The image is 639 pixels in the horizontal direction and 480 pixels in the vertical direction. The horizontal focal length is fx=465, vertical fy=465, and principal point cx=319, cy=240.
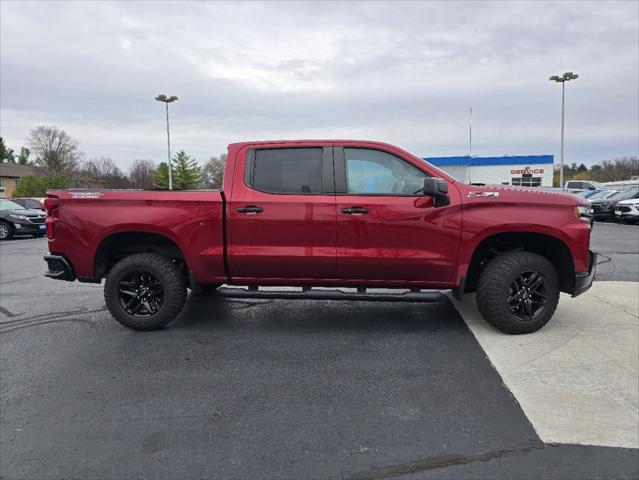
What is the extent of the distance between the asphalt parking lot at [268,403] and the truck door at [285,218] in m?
0.70

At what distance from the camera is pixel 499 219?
438cm

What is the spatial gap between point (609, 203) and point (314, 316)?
22.0 m

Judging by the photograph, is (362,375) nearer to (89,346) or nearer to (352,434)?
(352,434)

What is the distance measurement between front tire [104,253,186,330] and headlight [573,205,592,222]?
3922 mm

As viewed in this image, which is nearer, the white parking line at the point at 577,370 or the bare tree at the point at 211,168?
the white parking line at the point at 577,370

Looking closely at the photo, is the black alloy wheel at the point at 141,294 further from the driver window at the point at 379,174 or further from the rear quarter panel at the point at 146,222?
the driver window at the point at 379,174

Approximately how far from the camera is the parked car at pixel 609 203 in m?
21.8

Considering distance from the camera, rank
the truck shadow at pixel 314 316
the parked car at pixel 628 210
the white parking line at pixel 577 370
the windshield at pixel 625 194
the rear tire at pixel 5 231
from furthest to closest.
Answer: the windshield at pixel 625 194 < the parked car at pixel 628 210 < the rear tire at pixel 5 231 < the truck shadow at pixel 314 316 < the white parking line at pixel 577 370

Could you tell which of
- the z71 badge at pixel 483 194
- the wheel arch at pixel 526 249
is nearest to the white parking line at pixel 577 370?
the wheel arch at pixel 526 249

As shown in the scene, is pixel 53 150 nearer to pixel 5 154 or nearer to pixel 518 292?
pixel 5 154

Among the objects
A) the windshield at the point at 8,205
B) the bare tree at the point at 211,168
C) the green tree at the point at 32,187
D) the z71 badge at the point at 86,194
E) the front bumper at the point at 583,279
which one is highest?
the bare tree at the point at 211,168

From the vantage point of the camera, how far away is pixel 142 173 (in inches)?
3479

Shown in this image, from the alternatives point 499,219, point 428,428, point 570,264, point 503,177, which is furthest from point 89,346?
point 503,177

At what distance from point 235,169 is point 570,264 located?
343 cm
